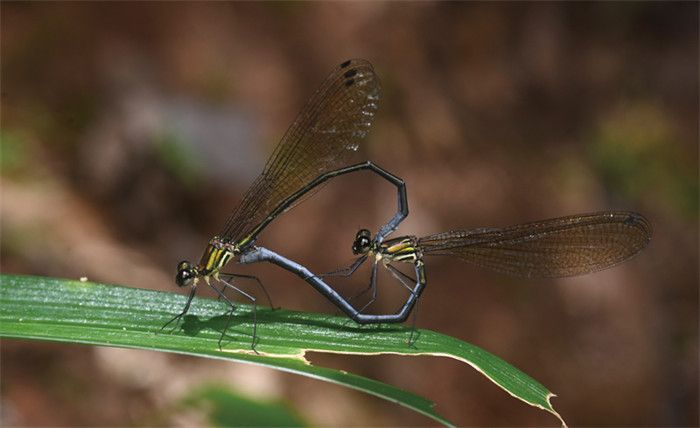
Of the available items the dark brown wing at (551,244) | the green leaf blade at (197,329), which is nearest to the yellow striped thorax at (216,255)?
the green leaf blade at (197,329)

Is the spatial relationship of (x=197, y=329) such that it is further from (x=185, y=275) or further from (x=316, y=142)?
(x=316, y=142)

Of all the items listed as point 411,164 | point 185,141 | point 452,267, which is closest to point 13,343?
point 185,141

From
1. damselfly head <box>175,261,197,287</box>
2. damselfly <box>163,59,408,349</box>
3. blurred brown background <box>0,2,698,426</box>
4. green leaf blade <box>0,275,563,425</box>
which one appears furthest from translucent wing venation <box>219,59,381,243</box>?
blurred brown background <box>0,2,698,426</box>

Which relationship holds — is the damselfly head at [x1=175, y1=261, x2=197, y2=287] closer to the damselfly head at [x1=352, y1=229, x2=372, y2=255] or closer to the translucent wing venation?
the translucent wing venation

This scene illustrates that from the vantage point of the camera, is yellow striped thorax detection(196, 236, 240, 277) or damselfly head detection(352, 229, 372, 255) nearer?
yellow striped thorax detection(196, 236, 240, 277)

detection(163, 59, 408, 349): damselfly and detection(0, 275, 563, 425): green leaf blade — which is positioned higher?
detection(163, 59, 408, 349): damselfly

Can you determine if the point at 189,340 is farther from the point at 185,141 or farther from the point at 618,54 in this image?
the point at 618,54

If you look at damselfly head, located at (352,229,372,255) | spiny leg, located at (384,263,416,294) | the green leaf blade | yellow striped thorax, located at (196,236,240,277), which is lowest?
the green leaf blade

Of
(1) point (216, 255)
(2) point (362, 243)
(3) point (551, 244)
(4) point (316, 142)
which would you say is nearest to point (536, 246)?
(3) point (551, 244)
